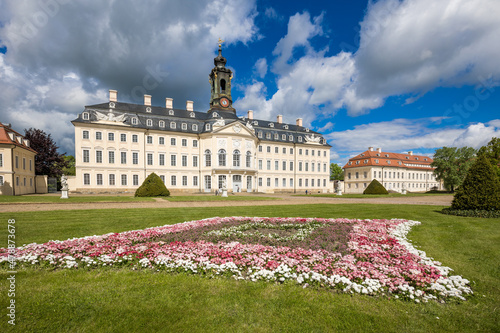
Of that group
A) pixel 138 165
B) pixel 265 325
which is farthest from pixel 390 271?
pixel 138 165

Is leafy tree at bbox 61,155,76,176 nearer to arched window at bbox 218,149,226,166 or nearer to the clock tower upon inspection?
the clock tower

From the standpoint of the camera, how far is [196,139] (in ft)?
135

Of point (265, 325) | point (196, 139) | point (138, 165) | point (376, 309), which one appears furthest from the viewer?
point (196, 139)

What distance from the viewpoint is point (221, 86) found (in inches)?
1879

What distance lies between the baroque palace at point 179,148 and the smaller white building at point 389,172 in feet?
83.6

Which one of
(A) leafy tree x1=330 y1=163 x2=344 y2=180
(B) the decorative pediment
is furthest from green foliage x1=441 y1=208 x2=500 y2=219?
(A) leafy tree x1=330 y1=163 x2=344 y2=180

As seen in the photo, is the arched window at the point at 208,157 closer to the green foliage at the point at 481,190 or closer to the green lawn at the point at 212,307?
the green foliage at the point at 481,190

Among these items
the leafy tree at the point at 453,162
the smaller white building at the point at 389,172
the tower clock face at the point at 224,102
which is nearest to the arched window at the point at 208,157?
the tower clock face at the point at 224,102

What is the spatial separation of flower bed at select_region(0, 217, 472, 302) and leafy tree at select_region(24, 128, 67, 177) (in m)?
45.4

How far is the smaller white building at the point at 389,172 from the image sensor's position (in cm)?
6062

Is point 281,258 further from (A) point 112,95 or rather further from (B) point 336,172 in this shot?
(B) point 336,172

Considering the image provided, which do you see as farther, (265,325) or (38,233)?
(38,233)

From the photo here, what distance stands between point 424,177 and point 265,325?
8427cm

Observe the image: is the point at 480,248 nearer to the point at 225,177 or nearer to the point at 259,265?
the point at 259,265
